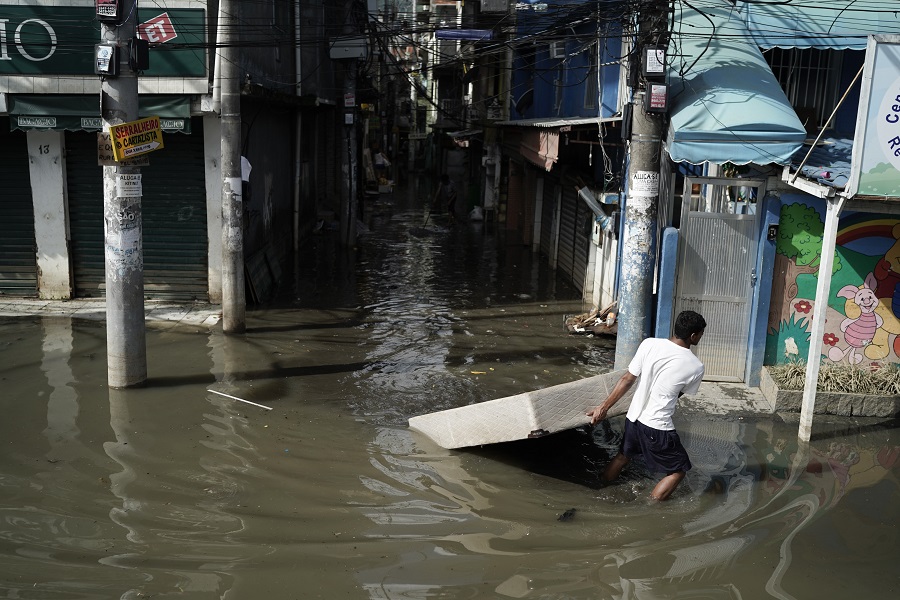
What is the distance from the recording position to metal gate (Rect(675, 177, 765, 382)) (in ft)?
30.8

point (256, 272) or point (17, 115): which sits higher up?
point (17, 115)

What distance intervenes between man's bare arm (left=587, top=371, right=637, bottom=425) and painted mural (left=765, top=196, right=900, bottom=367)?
370cm

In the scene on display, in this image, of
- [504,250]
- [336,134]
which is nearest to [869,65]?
[504,250]

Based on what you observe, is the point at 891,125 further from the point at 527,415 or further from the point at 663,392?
the point at 527,415

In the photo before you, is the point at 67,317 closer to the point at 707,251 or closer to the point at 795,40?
the point at 707,251

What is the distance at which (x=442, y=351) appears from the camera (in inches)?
434

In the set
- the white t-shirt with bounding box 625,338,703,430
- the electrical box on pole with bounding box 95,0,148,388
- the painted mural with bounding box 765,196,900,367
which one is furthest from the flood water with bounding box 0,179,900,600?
the painted mural with bounding box 765,196,900,367

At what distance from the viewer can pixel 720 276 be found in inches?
373

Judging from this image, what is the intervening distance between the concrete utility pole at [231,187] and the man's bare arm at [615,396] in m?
6.10

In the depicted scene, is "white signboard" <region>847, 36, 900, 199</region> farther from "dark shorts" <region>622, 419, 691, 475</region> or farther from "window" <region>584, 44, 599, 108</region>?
"window" <region>584, 44, 599, 108</region>

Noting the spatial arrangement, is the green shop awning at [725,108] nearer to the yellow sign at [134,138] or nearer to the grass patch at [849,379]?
the grass patch at [849,379]

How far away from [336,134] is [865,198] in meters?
21.6

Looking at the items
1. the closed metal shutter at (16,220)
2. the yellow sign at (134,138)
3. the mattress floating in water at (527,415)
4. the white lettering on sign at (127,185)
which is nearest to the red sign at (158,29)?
the closed metal shutter at (16,220)

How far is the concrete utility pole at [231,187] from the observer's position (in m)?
10.8
